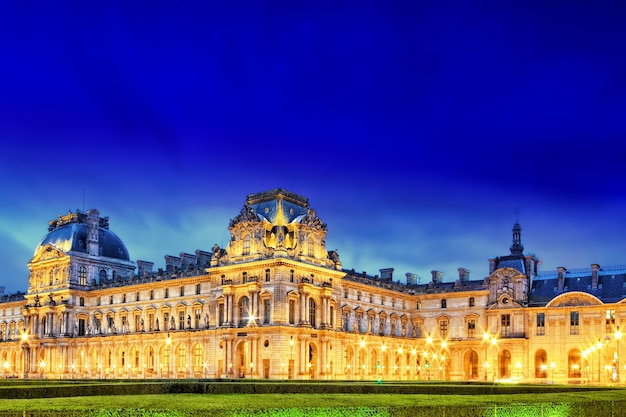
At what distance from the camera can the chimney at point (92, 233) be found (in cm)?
11925

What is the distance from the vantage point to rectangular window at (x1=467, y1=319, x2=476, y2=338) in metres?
109

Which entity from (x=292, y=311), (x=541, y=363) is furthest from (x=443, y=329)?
(x=292, y=311)

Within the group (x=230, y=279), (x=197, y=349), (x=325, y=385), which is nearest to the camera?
(x=325, y=385)

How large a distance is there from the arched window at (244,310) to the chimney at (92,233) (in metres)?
38.6

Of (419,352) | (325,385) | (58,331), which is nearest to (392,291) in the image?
(419,352)

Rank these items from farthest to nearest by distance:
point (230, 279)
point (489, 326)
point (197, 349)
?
point (489, 326) < point (197, 349) < point (230, 279)

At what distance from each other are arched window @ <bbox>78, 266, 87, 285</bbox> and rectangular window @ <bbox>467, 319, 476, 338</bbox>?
192 ft

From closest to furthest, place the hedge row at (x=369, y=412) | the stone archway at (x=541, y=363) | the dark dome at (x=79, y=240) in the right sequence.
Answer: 1. the hedge row at (x=369, y=412)
2. the stone archway at (x=541, y=363)
3. the dark dome at (x=79, y=240)

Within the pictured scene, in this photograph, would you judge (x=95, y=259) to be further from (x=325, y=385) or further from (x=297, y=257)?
(x=325, y=385)

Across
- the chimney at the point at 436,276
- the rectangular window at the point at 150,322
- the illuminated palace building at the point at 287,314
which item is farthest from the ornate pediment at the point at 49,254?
the chimney at the point at 436,276

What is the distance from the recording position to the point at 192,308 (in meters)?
101

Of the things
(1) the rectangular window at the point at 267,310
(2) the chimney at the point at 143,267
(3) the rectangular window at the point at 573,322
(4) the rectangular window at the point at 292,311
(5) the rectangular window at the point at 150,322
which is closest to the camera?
(1) the rectangular window at the point at 267,310

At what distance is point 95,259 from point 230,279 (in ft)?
119

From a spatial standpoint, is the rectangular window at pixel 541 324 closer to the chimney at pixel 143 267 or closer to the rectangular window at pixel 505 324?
the rectangular window at pixel 505 324
